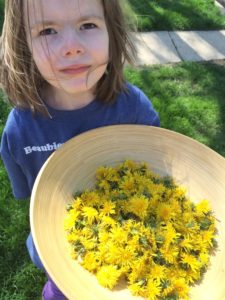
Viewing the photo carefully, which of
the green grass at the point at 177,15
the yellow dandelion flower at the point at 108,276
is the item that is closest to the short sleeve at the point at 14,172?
the yellow dandelion flower at the point at 108,276

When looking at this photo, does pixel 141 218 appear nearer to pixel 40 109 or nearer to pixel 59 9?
pixel 40 109

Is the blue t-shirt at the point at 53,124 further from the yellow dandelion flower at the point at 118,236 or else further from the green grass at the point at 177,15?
the green grass at the point at 177,15

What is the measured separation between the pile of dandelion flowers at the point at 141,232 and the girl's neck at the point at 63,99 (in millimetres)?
236

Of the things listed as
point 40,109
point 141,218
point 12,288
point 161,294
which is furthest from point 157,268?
point 12,288

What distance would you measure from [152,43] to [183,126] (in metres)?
1.07

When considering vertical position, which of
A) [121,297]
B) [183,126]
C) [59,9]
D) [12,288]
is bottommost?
[12,288]

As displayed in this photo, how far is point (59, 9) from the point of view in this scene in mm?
1165

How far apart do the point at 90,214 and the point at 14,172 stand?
1.34ft

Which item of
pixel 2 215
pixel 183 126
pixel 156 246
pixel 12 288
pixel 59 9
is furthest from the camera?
pixel 183 126

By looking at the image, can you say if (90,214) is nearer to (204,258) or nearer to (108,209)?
(108,209)

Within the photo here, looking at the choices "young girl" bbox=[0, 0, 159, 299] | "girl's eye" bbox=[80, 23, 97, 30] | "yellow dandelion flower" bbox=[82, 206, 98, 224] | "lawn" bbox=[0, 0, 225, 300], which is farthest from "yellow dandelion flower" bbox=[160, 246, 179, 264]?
"lawn" bbox=[0, 0, 225, 300]

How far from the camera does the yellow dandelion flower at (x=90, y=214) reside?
→ 4.31 feet

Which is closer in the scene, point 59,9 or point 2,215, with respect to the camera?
point 59,9

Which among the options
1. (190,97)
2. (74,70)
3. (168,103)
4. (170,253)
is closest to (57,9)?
(74,70)
